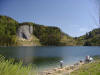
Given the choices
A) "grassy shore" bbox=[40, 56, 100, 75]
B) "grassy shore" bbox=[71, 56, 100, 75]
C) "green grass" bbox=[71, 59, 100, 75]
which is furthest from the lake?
"green grass" bbox=[71, 59, 100, 75]

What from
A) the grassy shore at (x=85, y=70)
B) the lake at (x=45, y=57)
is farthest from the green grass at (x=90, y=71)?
the lake at (x=45, y=57)

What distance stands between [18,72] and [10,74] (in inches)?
7.7

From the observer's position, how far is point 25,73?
3.28 metres

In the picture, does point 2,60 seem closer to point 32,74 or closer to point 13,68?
point 13,68

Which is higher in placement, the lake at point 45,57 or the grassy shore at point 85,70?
the grassy shore at point 85,70

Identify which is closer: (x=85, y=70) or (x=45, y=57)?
(x=85, y=70)

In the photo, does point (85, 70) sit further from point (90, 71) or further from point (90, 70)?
point (90, 71)

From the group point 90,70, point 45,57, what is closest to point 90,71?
point 90,70

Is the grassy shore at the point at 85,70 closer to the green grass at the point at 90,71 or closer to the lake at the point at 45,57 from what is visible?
the green grass at the point at 90,71

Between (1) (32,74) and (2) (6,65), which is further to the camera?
(1) (32,74)

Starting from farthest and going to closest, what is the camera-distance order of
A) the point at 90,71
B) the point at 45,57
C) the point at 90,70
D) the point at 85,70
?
the point at 45,57, the point at 85,70, the point at 90,70, the point at 90,71

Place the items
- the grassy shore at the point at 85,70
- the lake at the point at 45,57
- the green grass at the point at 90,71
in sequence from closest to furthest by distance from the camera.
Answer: the green grass at the point at 90,71
the grassy shore at the point at 85,70
the lake at the point at 45,57

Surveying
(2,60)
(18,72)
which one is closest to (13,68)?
(18,72)

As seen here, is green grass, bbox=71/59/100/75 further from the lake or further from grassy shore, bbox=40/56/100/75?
the lake
